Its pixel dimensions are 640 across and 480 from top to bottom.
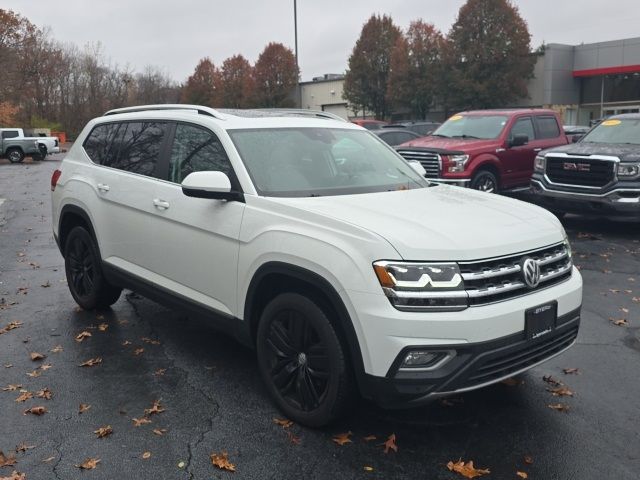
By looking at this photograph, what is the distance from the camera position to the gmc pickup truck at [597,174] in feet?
30.6

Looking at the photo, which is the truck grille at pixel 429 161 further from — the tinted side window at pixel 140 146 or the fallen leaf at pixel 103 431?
the fallen leaf at pixel 103 431

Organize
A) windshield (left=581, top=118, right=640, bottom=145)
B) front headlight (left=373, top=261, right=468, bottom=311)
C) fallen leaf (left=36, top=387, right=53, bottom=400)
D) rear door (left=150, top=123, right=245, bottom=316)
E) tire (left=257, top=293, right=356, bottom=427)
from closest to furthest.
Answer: front headlight (left=373, top=261, right=468, bottom=311) → tire (left=257, top=293, right=356, bottom=427) → rear door (left=150, top=123, right=245, bottom=316) → fallen leaf (left=36, top=387, right=53, bottom=400) → windshield (left=581, top=118, right=640, bottom=145)

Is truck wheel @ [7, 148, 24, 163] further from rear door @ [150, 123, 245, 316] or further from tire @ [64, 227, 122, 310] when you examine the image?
rear door @ [150, 123, 245, 316]

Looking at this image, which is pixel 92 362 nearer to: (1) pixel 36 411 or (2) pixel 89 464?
(1) pixel 36 411

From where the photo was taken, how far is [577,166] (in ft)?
32.4

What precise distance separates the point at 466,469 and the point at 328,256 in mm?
1336

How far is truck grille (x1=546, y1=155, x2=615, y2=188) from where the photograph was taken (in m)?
9.52

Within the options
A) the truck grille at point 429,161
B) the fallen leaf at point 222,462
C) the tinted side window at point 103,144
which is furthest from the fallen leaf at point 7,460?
the truck grille at point 429,161

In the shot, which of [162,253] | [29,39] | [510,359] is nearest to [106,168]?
[162,253]

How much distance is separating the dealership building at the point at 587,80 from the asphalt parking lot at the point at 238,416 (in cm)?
3887

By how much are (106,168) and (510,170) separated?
858cm

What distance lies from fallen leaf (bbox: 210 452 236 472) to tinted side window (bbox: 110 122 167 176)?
2381 mm

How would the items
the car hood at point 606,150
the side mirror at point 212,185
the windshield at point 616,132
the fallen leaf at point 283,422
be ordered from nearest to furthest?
the fallen leaf at point 283,422 → the side mirror at point 212,185 → the car hood at point 606,150 → the windshield at point 616,132

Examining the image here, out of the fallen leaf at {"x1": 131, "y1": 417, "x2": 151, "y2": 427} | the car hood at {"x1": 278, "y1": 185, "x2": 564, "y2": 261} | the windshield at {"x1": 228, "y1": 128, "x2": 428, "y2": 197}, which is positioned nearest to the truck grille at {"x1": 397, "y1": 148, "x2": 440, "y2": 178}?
the windshield at {"x1": 228, "y1": 128, "x2": 428, "y2": 197}
